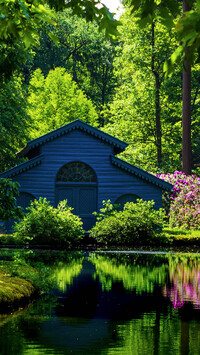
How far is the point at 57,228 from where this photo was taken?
3017cm

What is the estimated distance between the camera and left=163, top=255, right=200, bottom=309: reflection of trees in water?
12845 millimetres

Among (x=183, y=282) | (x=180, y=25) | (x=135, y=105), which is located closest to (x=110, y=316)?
(x=183, y=282)

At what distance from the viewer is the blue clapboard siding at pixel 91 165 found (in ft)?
117

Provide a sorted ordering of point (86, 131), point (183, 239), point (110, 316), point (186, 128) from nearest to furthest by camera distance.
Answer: point (110, 316), point (183, 239), point (86, 131), point (186, 128)

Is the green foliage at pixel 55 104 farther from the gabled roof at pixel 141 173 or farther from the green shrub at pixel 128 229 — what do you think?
the green shrub at pixel 128 229

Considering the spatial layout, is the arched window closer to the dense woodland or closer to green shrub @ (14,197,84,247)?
green shrub @ (14,197,84,247)

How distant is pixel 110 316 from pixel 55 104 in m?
44.7

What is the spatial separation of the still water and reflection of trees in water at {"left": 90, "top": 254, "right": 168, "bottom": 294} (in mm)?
27

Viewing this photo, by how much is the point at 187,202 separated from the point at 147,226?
6696 millimetres

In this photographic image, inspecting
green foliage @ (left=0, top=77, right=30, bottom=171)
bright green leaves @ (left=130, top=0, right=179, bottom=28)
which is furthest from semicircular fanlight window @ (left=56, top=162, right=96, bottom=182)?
bright green leaves @ (left=130, top=0, right=179, bottom=28)

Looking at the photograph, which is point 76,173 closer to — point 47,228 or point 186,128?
point 47,228

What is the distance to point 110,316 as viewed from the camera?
10789 mm

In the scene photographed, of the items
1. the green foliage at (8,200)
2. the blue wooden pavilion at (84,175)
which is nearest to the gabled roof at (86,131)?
the blue wooden pavilion at (84,175)

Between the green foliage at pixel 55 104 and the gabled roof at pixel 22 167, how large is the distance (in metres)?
17.6
